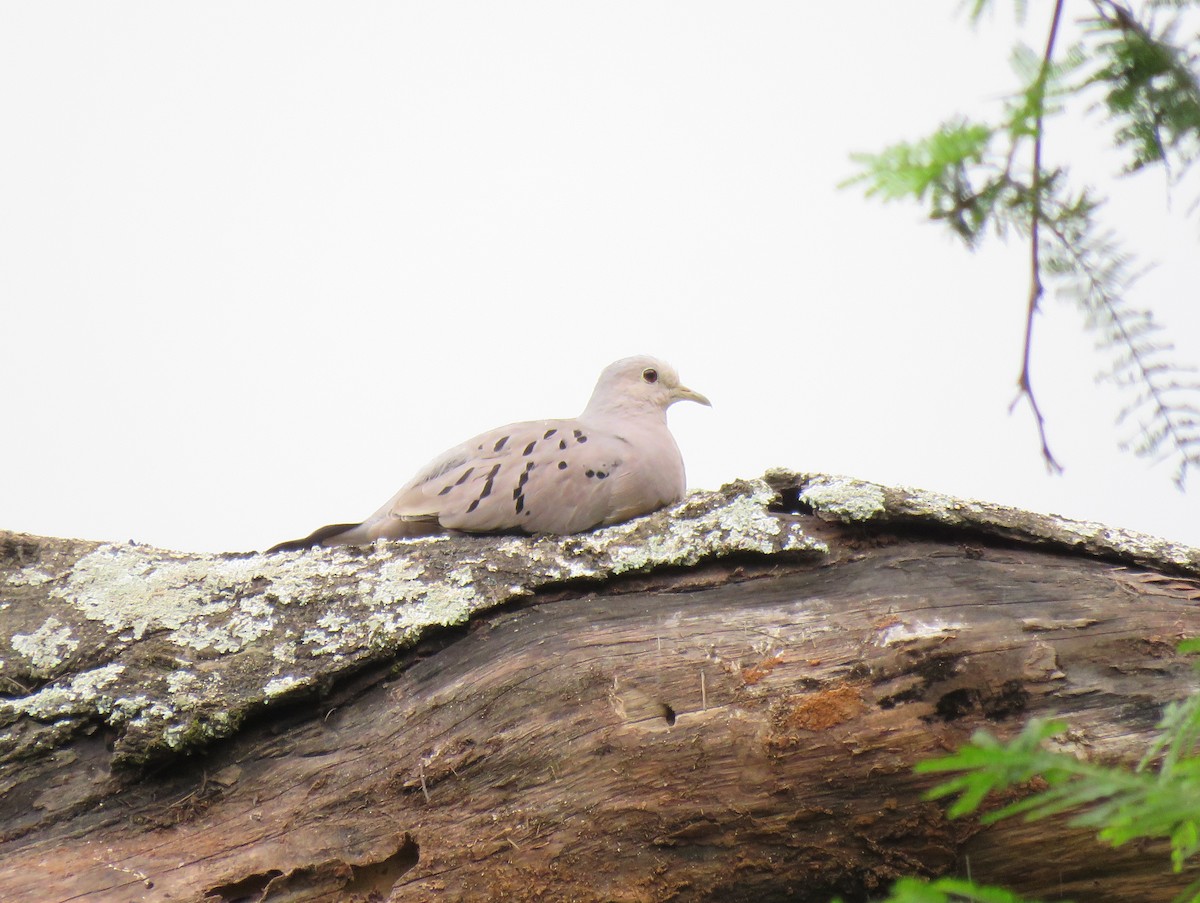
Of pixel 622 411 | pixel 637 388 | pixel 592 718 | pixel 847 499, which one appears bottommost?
pixel 592 718

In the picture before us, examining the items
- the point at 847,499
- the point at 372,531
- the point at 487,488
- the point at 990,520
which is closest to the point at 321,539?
the point at 372,531

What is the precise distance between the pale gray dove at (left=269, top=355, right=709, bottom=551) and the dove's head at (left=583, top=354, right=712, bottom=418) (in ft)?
1.69

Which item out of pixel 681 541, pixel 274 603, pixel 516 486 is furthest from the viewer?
pixel 516 486

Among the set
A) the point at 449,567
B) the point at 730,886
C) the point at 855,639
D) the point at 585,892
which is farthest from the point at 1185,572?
the point at 449,567

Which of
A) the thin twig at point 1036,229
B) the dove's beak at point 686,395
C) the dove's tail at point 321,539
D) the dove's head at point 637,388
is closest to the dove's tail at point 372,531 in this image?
the dove's tail at point 321,539

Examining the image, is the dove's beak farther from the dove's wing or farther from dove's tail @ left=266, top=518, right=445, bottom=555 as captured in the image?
dove's tail @ left=266, top=518, right=445, bottom=555

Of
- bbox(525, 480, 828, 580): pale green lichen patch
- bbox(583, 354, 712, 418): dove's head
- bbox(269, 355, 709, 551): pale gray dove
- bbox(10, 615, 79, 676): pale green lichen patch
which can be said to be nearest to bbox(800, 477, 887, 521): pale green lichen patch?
bbox(525, 480, 828, 580): pale green lichen patch

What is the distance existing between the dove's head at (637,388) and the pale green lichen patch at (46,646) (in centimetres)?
277

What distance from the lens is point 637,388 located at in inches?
221

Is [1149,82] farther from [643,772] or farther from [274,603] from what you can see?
[274,603]

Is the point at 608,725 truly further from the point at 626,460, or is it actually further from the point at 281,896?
the point at 626,460

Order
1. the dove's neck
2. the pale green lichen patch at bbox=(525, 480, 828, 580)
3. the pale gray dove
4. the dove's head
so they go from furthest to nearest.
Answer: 1. the dove's head
2. the dove's neck
3. the pale gray dove
4. the pale green lichen patch at bbox=(525, 480, 828, 580)

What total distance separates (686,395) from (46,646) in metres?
3.45

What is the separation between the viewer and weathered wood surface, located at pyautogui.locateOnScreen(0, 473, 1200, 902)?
2.95 meters
